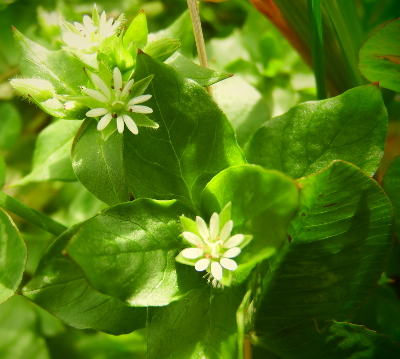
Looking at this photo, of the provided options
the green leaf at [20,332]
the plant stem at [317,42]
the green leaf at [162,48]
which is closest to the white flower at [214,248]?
the green leaf at [162,48]

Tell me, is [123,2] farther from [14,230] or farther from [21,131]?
[14,230]

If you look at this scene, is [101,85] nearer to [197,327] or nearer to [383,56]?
[197,327]

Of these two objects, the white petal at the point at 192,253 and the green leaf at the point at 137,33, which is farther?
the green leaf at the point at 137,33

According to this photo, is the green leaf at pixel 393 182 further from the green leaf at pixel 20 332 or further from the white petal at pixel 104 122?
the green leaf at pixel 20 332

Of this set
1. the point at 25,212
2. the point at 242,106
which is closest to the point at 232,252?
the point at 25,212

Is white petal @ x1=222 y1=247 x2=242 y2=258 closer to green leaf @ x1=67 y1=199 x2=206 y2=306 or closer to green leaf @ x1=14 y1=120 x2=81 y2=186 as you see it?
green leaf @ x1=67 y1=199 x2=206 y2=306

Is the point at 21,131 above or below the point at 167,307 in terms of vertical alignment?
below

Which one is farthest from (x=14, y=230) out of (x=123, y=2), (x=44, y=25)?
(x=123, y=2)
